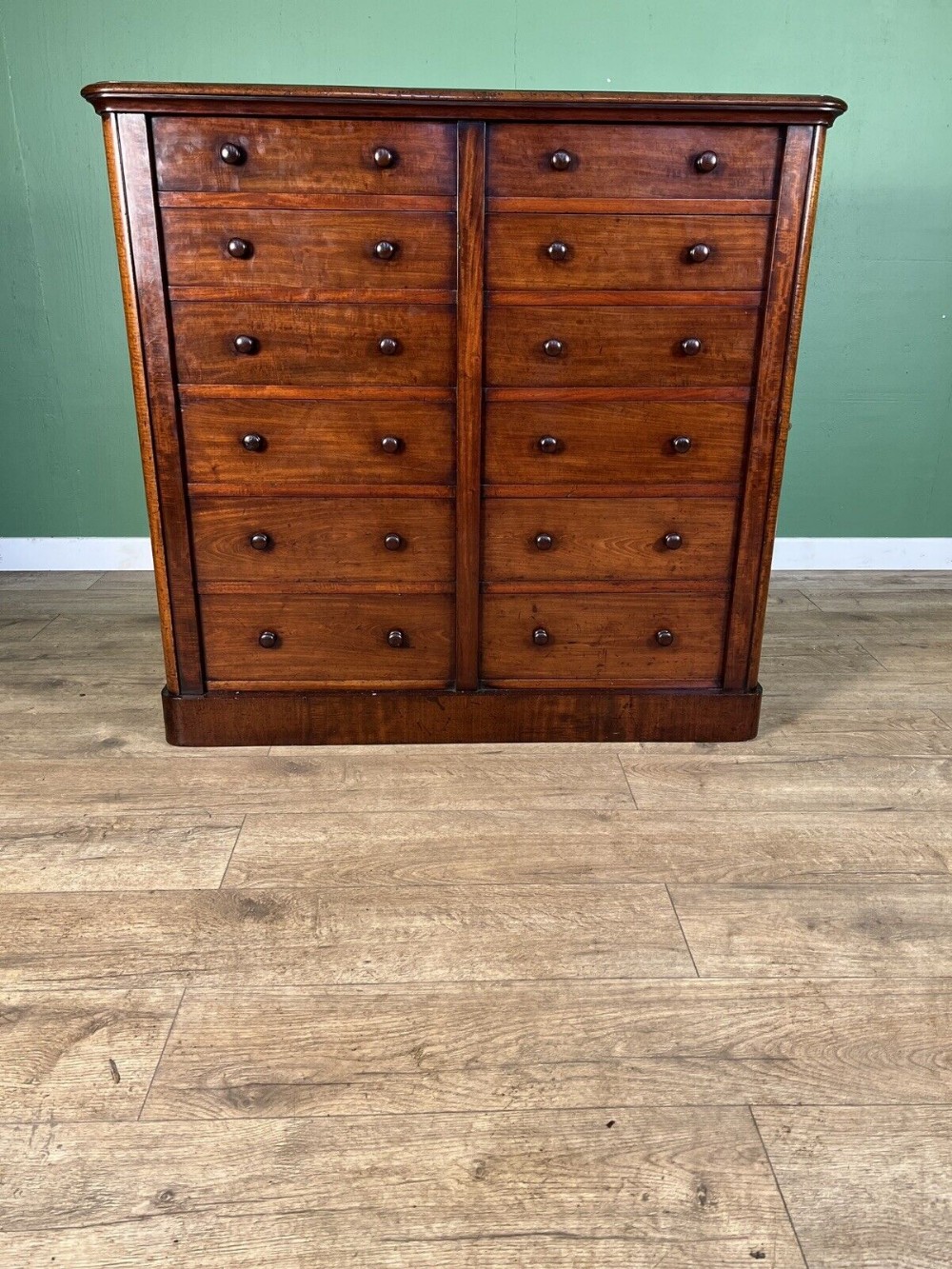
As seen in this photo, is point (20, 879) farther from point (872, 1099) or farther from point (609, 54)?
point (609, 54)

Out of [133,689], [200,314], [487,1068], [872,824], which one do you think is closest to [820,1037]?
[487,1068]

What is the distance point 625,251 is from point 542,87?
1190 mm

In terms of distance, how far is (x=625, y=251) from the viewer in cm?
164

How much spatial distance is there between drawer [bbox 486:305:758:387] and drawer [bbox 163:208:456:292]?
16 centimetres

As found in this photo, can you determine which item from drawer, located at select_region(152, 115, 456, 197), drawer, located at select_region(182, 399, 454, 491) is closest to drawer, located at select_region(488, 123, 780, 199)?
drawer, located at select_region(152, 115, 456, 197)

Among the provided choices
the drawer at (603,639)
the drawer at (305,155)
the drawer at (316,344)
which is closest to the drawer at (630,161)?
the drawer at (305,155)

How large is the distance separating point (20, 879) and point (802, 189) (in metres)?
1.74

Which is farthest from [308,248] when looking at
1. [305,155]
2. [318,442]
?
[318,442]

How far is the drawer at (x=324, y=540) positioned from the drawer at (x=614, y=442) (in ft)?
0.56

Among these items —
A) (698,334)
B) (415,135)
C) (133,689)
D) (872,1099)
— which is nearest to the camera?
(872,1099)

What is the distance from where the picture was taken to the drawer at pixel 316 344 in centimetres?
165

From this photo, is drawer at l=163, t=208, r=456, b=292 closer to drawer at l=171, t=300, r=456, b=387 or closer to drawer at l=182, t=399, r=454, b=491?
drawer at l=171, t=300, r=456, b=387

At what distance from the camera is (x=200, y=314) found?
5.39ft

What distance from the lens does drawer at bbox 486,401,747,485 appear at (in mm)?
1732
